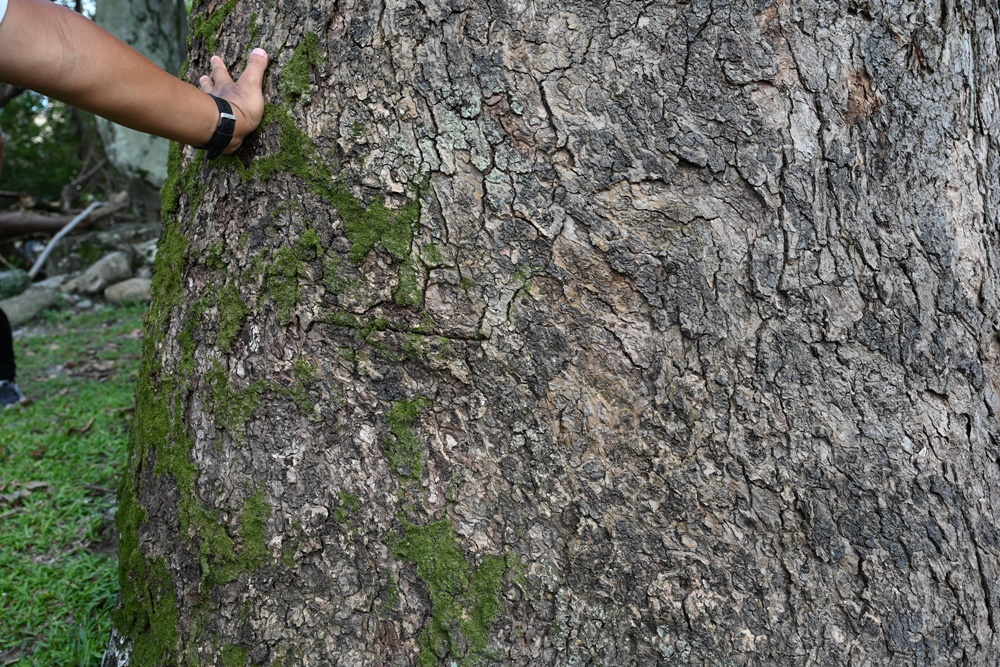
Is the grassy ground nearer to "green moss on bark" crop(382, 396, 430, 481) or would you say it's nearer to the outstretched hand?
"green moss on bark" crop(382, 396, 430, 481)

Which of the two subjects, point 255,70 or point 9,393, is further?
point 9,393

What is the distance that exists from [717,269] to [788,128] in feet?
1.16

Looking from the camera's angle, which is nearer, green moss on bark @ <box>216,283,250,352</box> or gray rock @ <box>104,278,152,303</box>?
green moss on bark @ <box>216,283,250,352</box>

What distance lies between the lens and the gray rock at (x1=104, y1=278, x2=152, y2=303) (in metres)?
7.84

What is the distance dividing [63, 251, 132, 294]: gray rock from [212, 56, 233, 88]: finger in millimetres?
7469

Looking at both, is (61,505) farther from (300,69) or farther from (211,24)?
(300,69)

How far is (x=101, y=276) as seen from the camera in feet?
26.9

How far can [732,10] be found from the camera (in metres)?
1.55

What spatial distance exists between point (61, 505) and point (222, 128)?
259 centimetres

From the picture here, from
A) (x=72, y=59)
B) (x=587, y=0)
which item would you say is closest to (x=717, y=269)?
(x=587, y=0)

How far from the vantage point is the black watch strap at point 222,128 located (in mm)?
1699

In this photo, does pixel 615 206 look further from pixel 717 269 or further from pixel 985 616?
pixel 985 616

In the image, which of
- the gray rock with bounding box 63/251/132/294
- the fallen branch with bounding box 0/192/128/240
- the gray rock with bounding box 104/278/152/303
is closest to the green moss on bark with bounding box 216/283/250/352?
the gray rock with bounding box 104/278/152/303

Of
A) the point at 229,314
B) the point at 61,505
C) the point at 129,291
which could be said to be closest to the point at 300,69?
the point at 229,314
